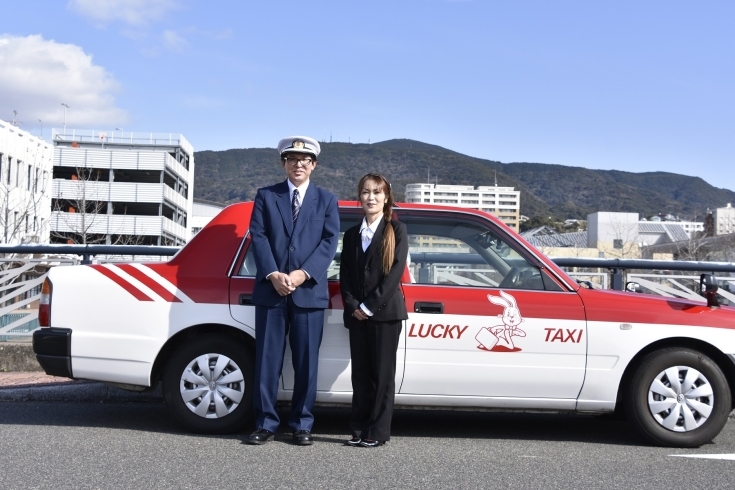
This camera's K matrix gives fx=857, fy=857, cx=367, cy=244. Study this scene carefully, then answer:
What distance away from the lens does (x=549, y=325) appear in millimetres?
5816

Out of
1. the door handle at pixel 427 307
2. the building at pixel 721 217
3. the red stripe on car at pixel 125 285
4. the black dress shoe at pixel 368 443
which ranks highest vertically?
the building at pixel 721 217

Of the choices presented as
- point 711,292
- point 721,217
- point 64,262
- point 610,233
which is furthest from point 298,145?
point 610,233

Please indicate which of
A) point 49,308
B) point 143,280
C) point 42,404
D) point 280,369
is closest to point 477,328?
point 280,369

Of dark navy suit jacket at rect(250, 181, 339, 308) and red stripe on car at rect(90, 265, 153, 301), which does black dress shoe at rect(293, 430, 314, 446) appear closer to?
dark navy suit jacket at rect(250, 181, 339, 308)

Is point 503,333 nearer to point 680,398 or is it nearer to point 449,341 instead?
point 449,341

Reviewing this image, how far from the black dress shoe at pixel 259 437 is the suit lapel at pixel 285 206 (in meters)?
1.34

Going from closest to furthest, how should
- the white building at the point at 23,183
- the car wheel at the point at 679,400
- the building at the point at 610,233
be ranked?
the car wheel at the point at 679,400, the white building at the point at 23,183, the building at the point at 610,233

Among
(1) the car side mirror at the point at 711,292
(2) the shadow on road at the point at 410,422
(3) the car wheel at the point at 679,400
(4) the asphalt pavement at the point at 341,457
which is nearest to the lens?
(4) the asphalt pavement at the point at 341,457

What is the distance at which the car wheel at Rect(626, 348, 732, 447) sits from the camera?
5.80m

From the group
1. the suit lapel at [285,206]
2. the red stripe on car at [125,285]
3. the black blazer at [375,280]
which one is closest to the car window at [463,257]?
the black blazer at [375,280]

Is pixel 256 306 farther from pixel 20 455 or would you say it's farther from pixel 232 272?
pixel 20 455

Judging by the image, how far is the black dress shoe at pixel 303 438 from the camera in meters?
5.69

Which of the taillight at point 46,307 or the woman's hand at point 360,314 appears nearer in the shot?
the woman's hand at point 360,314

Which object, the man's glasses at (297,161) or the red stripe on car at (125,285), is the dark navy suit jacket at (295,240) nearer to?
the man's glasses at (297,161)
